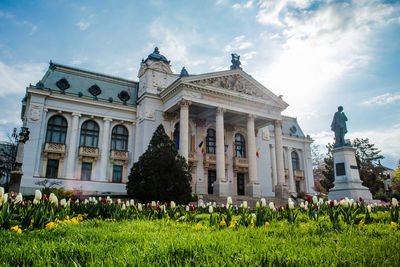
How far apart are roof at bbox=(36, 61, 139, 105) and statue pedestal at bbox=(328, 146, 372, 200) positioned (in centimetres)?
2230

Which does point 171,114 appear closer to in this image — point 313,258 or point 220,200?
point 220,200

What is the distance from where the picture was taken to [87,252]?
11.2 feet

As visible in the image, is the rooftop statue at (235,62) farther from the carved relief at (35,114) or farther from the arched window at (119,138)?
the carved relief at (35,114)

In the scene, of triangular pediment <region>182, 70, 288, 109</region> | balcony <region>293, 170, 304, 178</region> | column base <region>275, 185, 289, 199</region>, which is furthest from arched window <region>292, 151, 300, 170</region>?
column base <region>275, 185, 289, 199</region>

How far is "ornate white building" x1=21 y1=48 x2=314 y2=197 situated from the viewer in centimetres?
2605

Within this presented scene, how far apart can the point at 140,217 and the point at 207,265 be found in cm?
567

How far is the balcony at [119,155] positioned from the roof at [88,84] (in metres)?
5.72

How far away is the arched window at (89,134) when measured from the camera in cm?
2822

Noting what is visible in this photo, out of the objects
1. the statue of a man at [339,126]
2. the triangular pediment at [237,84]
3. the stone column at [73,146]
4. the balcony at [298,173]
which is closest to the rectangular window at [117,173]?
the stone column at [73,146]

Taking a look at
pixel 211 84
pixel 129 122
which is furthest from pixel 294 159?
pixel 129 122

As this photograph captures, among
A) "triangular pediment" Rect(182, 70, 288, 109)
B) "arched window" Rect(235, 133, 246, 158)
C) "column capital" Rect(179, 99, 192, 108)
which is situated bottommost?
"arched window" Rect(235, 133, 246, 158)

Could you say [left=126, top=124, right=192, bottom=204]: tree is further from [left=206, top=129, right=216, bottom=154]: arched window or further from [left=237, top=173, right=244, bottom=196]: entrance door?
[left=237, top=173, right=244, bottom=196]: entrance door

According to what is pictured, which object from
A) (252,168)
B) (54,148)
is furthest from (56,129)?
(252,168)

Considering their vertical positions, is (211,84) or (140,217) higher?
(211,84)
